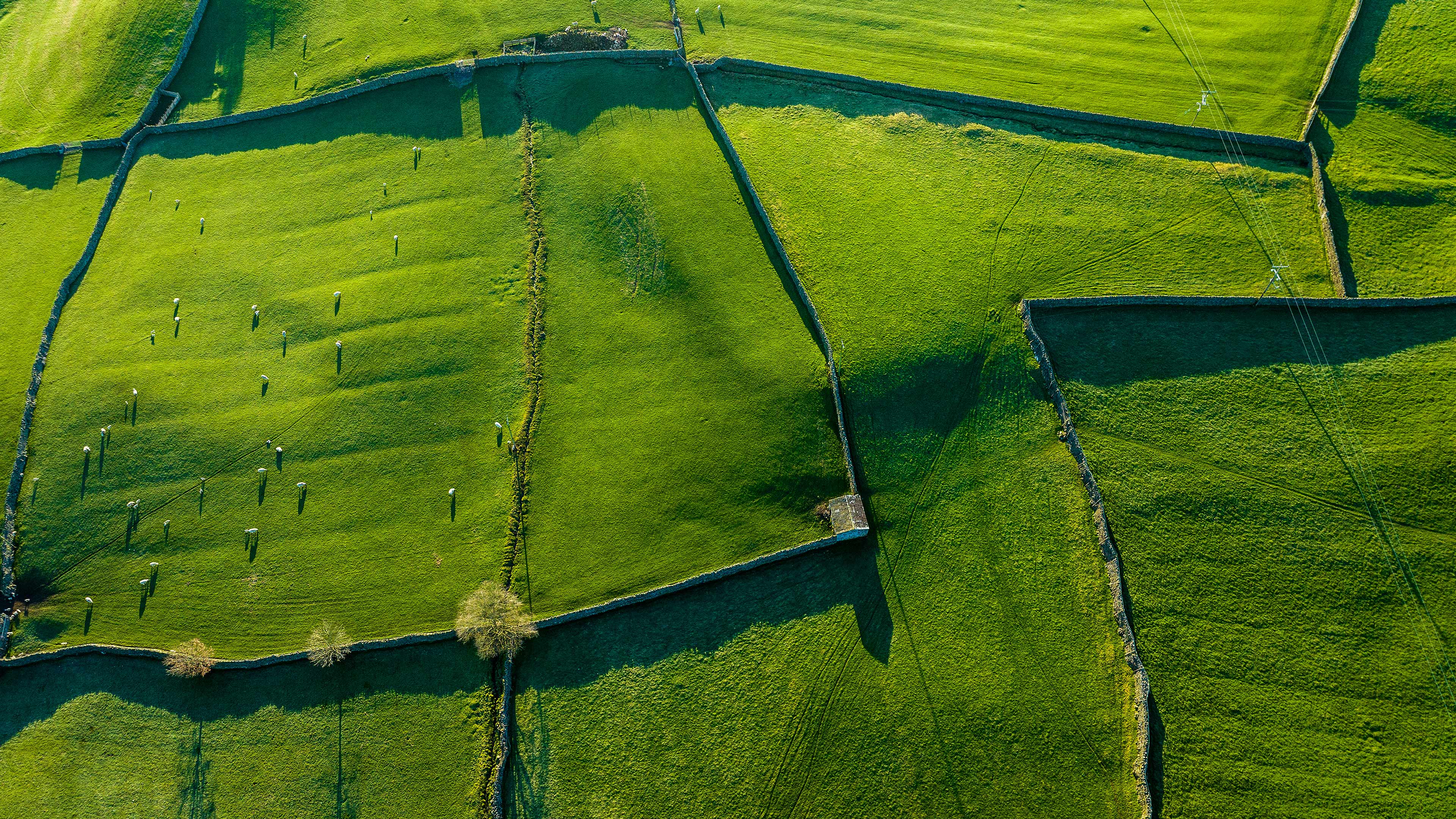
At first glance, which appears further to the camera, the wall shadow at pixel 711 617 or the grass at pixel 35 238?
the grass at pixel 35 238

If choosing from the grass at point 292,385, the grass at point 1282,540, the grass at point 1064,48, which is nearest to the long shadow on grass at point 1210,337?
the grass at point 1282,540

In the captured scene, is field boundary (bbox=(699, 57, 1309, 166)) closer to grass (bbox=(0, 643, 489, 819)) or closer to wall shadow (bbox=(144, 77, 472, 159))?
wall shadow (bbox=(144, 77, 472, 159))

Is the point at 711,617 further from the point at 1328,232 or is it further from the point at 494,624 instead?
the point at 1328,232

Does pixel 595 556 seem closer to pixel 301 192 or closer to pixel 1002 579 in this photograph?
pixel 1002 579

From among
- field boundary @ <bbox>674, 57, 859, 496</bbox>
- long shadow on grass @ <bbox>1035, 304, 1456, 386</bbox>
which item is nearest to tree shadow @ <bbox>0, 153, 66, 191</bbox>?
field boundary @ <bbox>674, 57, 859, 496</bbox>

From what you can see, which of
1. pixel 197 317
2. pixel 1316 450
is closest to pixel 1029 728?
pixel 1316 450

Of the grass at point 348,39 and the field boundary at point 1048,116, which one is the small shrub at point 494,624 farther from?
the grass at point 348,39
